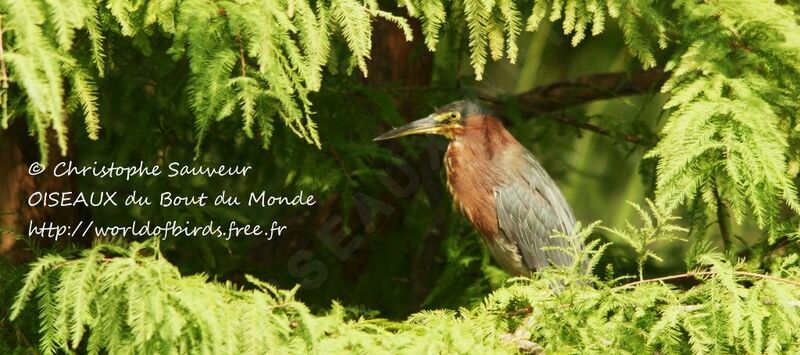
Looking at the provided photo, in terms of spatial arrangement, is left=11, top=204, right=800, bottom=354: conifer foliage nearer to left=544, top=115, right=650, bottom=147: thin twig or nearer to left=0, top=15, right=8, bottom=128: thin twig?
left=0, top=15, right=8, bottom=128: thin twig

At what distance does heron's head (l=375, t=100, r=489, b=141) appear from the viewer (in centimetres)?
387

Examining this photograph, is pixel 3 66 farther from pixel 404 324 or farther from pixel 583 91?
pixel 583 91

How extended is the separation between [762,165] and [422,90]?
1.76 m

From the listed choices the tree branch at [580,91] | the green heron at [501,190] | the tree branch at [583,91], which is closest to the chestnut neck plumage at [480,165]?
the green heron at [501,190]

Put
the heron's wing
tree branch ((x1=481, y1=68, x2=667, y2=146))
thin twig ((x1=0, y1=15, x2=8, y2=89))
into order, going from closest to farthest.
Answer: thin twig ((x1=0, y1=15, x2=8, y2=89)) < the heron's wing < tree branch ((x1=481, y1=68, x2=667, y2=146))

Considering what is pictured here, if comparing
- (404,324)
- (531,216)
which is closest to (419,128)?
(531,216)

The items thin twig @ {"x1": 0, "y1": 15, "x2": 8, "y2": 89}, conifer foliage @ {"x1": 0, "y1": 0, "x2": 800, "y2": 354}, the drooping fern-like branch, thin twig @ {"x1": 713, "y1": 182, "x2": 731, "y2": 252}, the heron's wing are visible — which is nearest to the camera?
thin twig @ {"x1": 0, "y1": 15, "x2": 8, "y2": 89}

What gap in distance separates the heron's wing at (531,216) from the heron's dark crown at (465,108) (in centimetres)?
29

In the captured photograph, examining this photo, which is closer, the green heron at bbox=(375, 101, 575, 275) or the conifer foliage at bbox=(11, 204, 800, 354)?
the conifer foliage at bbox=(11, 204, 800, 354)

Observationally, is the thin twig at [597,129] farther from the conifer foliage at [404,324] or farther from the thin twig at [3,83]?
the thin twig at [3,83]

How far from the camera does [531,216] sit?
3803 mm

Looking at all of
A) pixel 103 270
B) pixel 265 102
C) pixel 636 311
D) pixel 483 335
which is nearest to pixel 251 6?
pixel 265 102

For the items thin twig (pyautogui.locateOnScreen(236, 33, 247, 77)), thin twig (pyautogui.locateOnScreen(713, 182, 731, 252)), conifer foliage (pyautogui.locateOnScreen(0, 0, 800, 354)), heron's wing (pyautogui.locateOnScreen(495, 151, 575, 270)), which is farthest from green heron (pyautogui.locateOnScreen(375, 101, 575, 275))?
A: thin twig (pyautogui.locateOnScreen(236, 33, 247, 77))

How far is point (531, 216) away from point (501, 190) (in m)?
0.17
